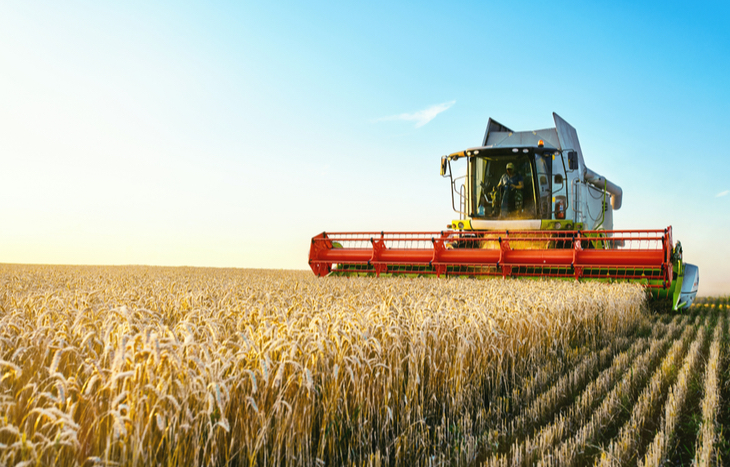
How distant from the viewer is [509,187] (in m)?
10.9

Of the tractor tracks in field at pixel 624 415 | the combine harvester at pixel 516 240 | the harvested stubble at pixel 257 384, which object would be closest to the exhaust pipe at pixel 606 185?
the combine harvester at pixel 516 240

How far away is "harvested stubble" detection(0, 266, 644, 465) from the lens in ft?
5.80

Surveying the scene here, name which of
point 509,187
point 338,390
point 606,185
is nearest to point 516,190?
point 509,187

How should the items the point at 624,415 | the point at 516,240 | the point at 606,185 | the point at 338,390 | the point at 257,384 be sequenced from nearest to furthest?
the point at 257,384
the point at 338,390
the point at 624,415
the point at 516,240
the point at 606,185

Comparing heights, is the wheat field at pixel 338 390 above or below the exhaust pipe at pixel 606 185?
below

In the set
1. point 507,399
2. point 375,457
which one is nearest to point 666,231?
point 507,399

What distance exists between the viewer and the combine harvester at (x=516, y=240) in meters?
9.09

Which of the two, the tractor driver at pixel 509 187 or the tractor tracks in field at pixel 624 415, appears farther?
the tractor driver at pixel 509 187

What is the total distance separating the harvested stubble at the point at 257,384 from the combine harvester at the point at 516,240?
5299 mm

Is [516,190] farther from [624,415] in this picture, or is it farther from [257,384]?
[257,384]

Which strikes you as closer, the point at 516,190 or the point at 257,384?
the point at 257,384

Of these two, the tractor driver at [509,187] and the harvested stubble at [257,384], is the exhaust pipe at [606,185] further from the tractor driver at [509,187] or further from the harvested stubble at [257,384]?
the harvested stubble at [257,384]

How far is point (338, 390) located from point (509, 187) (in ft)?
30.7

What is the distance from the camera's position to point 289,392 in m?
2.33
